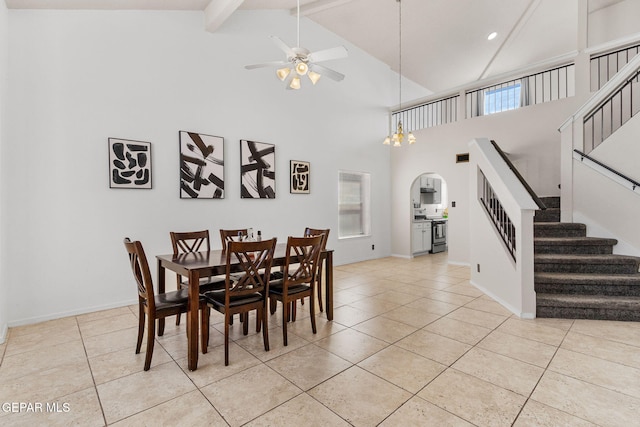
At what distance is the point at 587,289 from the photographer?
356 centimetres

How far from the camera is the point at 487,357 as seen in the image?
2.49 meters

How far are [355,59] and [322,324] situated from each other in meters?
6.01

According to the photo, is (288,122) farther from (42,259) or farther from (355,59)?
(42,259)

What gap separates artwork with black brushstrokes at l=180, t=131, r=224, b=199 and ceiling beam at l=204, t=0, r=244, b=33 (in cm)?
156

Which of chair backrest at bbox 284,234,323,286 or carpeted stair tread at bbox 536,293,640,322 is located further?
carpeted stair tread at bbox 536,293,640,322

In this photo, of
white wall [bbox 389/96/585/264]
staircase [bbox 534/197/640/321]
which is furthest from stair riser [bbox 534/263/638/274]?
white wall [bbox 389/96/585/264]

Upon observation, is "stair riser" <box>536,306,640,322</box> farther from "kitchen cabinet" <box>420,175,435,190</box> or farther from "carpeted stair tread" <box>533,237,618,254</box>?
"kitchen cabinet" <box>420,175,435,190</box>

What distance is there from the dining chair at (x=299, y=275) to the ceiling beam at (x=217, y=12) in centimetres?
325

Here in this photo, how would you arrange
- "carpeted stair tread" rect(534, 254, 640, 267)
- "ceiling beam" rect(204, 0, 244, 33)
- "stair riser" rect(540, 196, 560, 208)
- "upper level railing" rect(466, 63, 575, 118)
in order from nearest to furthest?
"carpeted stair tread" rect(534, 254, 640, 267) → "ceiling beam" rect(204, 0, 244, 33) → "stair riser" rect(540, 196, 560, 208) → "upper level railing" rect(466, 63, 575, 118)

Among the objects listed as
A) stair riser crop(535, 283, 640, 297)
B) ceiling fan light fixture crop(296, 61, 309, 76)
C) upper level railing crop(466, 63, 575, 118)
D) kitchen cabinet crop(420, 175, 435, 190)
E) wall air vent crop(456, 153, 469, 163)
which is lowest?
stair riser crop(535, 283, 640, 297)

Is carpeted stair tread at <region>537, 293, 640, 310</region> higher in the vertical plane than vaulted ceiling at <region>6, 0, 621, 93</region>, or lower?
lower

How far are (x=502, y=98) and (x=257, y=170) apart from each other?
7.52m

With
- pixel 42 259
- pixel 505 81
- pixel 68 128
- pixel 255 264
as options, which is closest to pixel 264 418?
pixel 255 264

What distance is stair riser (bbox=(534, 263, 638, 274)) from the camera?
12.1 ft
